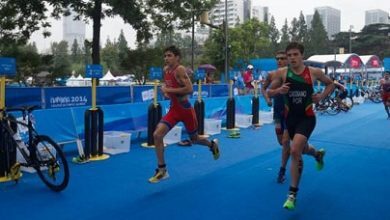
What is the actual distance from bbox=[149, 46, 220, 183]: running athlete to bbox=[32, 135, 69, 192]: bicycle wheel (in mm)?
1098

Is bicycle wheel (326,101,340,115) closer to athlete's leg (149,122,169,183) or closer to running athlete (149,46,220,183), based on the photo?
running athlete (149,46,220,183)

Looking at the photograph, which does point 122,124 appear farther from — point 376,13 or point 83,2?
point 376,13

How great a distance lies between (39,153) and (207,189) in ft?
6.95

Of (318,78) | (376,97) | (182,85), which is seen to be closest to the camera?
(318,78)

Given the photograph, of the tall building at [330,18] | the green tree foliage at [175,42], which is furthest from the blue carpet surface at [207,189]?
the tall building at [330,18]

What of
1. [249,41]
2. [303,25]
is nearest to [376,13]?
[303,25]

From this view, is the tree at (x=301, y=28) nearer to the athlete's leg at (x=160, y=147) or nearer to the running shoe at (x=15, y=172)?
the athlete's leg at (x=160, y=147)

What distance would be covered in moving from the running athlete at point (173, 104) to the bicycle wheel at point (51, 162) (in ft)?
3.60

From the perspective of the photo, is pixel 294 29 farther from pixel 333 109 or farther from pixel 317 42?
pixel 333 109

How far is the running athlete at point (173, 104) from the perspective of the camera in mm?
5805

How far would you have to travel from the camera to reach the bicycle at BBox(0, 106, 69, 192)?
548 centimetres

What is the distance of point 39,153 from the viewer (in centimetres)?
559

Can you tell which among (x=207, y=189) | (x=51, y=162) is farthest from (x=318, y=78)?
(x=51, y=162)

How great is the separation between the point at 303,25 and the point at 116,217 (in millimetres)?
88537
